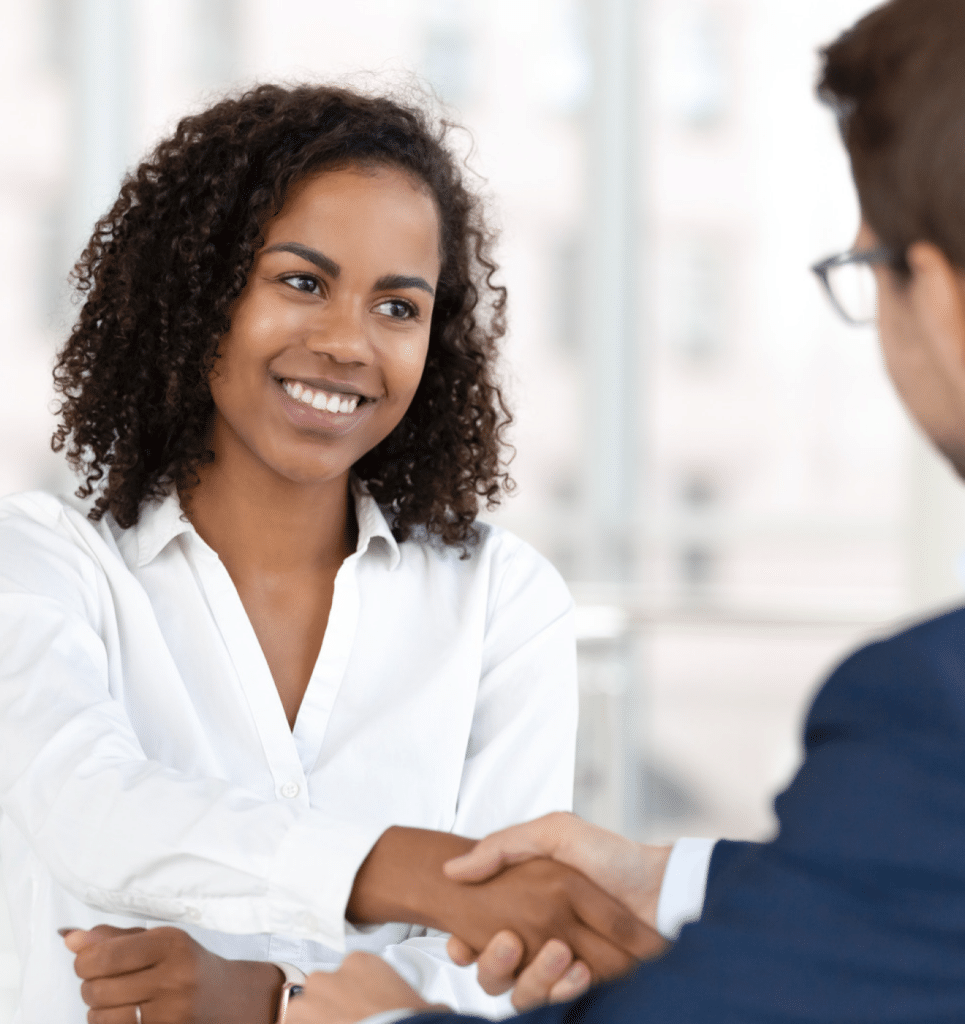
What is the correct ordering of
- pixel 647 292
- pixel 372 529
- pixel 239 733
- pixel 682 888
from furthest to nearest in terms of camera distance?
pixel 647 292 → pixel 372 529 → pixel 239 733 → pixel 682 888

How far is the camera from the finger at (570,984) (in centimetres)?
116

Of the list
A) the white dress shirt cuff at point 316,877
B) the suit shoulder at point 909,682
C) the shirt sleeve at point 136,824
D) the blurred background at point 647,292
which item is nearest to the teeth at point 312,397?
the shirt sleeve at point 136,824

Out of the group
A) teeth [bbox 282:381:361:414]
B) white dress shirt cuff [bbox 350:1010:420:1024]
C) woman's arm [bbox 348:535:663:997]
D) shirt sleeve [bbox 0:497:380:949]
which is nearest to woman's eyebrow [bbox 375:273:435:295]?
teeth [bbox 282:381:361:414]

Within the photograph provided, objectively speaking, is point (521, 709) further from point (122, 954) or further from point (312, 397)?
point (122, 954)

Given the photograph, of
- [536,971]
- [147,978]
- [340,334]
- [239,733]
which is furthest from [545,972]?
[340,334]

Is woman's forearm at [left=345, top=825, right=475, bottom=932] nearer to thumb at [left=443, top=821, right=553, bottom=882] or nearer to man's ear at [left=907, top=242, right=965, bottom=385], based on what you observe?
thumb at [left=443, top=821, right=553, bottom=882]

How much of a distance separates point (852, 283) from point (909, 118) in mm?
166

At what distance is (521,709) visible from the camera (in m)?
1.65

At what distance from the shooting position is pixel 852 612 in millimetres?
4496

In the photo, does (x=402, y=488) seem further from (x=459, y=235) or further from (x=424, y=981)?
(x=424, y=981)

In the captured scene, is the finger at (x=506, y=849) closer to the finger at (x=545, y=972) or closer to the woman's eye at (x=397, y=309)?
the finger at (x=545, y=972)

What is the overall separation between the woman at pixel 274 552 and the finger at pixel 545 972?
22 centimetres

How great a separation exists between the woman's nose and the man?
2.56 feet

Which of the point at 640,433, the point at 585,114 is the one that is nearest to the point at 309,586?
the point at 640,433
